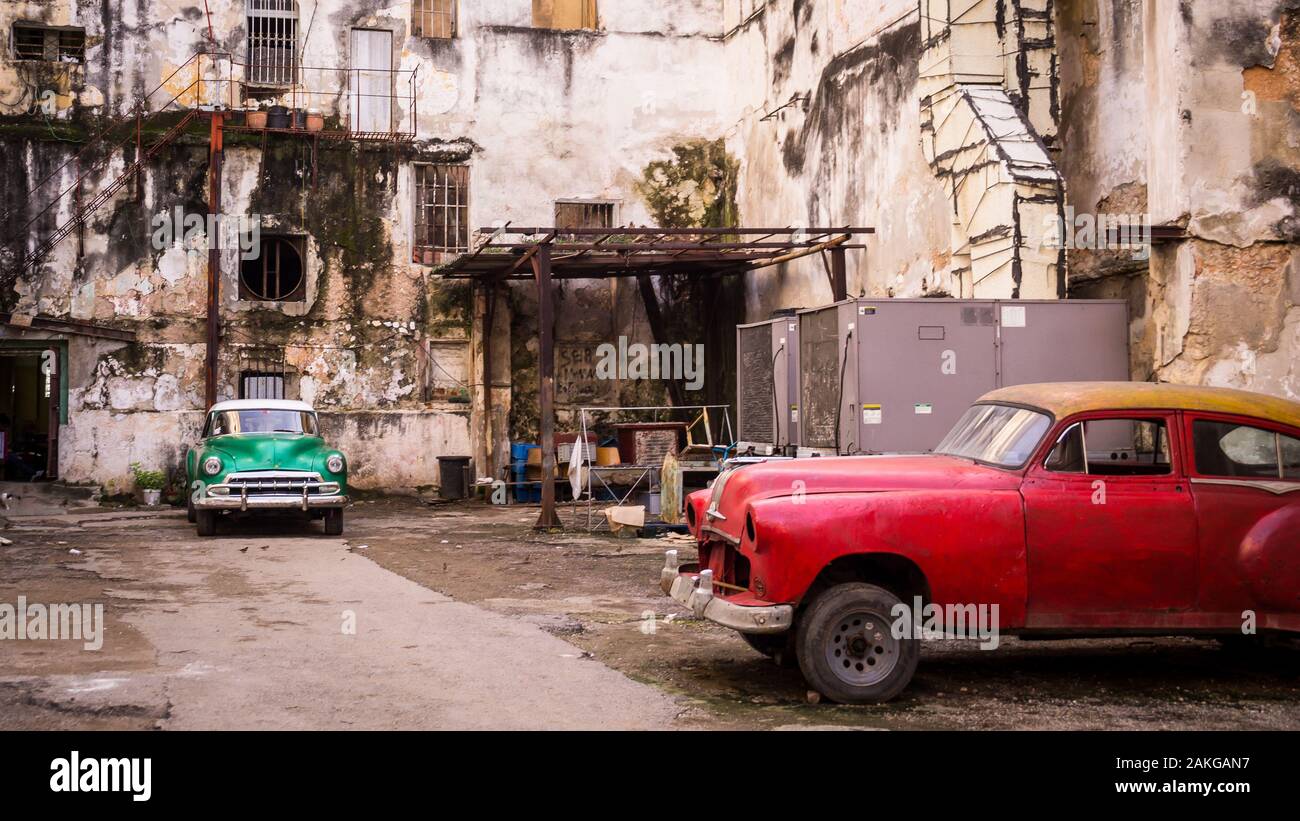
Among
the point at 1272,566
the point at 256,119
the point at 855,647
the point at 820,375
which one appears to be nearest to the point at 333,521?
the point at 820,375

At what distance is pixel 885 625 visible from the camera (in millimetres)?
6914

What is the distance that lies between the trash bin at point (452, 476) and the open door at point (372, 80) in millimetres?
6202

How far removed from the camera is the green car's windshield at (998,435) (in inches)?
287

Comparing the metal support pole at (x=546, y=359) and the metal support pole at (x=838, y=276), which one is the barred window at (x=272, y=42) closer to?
the metal support pole at (x=546, y=359)

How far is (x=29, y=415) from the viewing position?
31094 millimetres

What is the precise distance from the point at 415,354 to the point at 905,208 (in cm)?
1010

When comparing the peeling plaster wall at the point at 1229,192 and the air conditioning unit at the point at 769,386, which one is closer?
the peeling plaster wall at the point at 1229,192

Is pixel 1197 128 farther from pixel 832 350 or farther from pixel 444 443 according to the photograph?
pixel 444 443

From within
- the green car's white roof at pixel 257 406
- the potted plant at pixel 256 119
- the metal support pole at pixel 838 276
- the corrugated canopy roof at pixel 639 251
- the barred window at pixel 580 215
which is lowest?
the green car's white roof at pixel 257 406

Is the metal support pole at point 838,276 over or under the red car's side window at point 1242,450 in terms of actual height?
over

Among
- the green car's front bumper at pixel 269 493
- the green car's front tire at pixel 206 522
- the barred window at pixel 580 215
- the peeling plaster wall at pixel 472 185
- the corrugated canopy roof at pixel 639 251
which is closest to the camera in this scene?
the green car's front bumper at pixel 269 493

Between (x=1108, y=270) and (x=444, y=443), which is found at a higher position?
(x=1108, y=270)

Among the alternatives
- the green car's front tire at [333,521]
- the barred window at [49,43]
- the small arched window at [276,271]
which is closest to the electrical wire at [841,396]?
the green car's front tire at [333,521]
